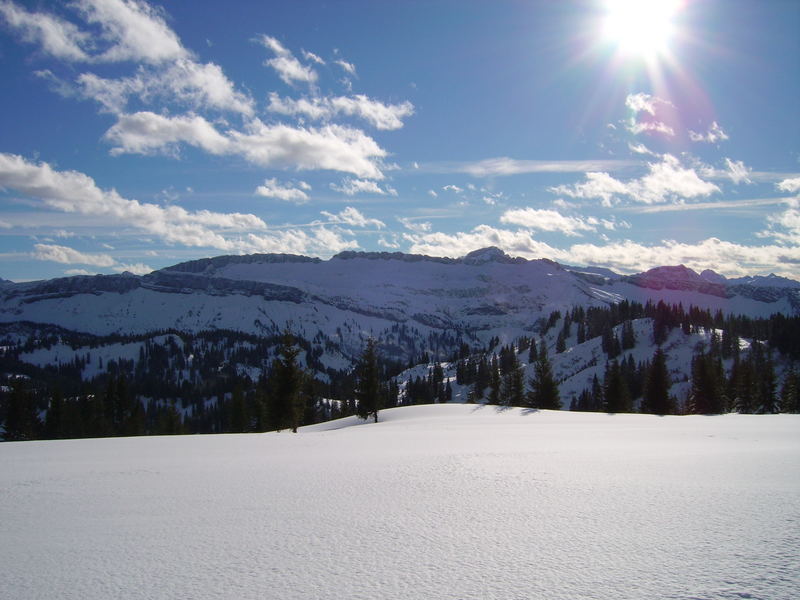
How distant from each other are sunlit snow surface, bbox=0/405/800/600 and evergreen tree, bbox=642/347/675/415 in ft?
169

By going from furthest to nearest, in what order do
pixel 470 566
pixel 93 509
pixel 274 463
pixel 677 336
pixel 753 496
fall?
pixel 677 336 < pixel 274 463 < pixel 93 509 < pixel 753 496 < pixel 470 566

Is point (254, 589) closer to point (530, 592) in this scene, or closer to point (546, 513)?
point (530, 592)

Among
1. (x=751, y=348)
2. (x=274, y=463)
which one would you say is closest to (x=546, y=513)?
(x=274, y=463)

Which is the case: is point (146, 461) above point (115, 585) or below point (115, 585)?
below

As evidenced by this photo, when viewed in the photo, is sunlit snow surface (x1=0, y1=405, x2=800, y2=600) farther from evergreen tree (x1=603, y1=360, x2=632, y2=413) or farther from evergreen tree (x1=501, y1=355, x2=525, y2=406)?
evergreen tree (x1=501, y1=355, x2=525, y2=406)

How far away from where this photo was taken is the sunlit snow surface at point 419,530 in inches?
186

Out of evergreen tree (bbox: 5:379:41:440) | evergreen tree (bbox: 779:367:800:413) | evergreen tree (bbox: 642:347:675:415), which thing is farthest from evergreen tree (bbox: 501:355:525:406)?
evergreen tree (bbox: 5:379:41:440)

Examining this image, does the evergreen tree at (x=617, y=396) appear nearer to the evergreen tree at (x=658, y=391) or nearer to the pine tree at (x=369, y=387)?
the evergreen tree at (x=658, y=391)

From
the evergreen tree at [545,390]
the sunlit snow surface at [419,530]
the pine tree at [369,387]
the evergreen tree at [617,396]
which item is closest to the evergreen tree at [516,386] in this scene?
the evergreen tree at [545,390]

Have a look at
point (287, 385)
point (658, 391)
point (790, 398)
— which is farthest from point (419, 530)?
point (790, 398)

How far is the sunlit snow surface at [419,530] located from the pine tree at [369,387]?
39680 mm

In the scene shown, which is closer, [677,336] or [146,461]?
[146,461]

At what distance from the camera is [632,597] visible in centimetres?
429

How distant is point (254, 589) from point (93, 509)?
519 cm
